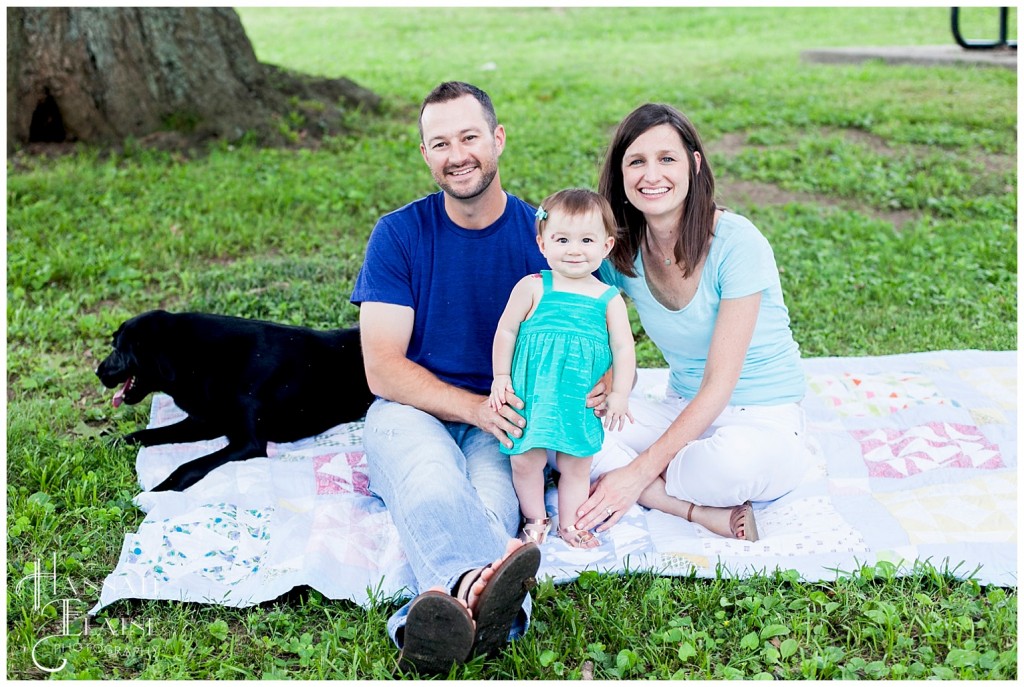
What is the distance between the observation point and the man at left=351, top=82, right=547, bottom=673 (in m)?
2.95

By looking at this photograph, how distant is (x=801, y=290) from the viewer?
5.89 metres

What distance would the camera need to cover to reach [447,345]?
367 cm

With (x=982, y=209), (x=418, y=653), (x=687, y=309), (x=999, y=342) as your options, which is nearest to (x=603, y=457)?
(x=687, y=309)

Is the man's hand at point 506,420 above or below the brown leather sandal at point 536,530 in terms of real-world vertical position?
above

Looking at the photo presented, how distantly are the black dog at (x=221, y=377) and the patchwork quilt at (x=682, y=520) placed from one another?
3.8 inches

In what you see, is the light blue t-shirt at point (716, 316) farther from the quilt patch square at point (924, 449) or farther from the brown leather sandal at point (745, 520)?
the quilt patch square at point (924, 449)

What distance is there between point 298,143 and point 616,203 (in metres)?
5.50

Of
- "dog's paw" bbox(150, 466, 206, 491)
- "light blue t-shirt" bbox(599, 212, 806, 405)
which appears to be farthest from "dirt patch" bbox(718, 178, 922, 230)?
"dog's paw" bbox(150, 466, 206, 491)

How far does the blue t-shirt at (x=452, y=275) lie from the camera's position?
362 centimetres

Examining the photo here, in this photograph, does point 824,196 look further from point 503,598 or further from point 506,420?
point 503,598

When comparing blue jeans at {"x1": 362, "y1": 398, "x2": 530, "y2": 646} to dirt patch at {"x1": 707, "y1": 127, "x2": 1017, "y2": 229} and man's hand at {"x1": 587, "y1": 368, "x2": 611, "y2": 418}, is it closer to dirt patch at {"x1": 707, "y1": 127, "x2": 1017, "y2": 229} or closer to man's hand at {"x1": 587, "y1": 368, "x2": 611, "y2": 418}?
man's hand at {"x1": 587, "y1": 368, "x2": 611, "y2": 418}

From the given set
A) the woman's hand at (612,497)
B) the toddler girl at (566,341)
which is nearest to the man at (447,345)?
the toddler girl at (566,341)
